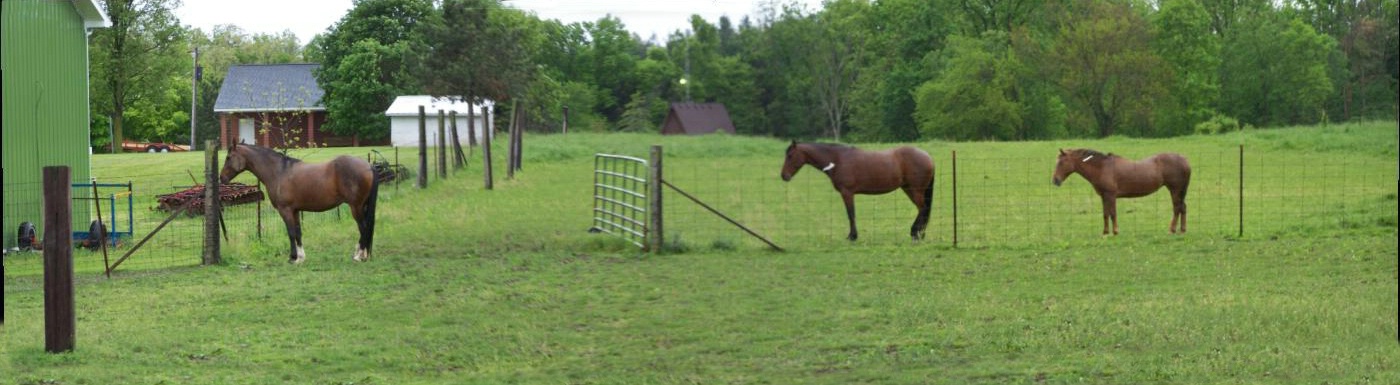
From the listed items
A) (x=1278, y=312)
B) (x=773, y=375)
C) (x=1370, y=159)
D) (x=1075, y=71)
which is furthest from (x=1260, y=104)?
(x=773, y=375)

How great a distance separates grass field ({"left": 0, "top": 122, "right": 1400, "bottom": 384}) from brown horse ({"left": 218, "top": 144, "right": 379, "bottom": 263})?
453 millimetres

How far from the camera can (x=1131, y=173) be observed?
14086 millimetres

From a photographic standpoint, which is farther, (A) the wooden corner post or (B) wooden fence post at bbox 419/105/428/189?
(A) the wooden corner post

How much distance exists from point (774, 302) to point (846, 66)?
1521cm

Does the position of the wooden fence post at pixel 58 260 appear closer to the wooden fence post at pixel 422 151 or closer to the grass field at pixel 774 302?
the grass field at pixel 774 302

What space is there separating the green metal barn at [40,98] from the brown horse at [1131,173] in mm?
11268

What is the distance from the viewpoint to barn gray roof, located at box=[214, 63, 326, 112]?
2362 centimetres

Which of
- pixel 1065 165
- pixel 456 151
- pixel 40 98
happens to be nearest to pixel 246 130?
pixel 456 151

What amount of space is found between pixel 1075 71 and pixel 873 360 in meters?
35.9

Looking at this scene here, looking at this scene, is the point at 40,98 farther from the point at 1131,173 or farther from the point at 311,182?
the point at 1131,173

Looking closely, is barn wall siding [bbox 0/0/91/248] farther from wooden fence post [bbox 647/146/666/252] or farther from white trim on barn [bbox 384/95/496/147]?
white trim on barn [bbox 384/95/496/147]

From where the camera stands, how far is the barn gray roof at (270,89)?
23625 mm

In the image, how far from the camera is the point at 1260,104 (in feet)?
132

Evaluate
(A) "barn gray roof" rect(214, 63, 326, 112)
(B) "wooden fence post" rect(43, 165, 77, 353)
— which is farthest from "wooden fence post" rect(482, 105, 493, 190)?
(B) "wooden fence post" rect(43, 165, 77, 353)
